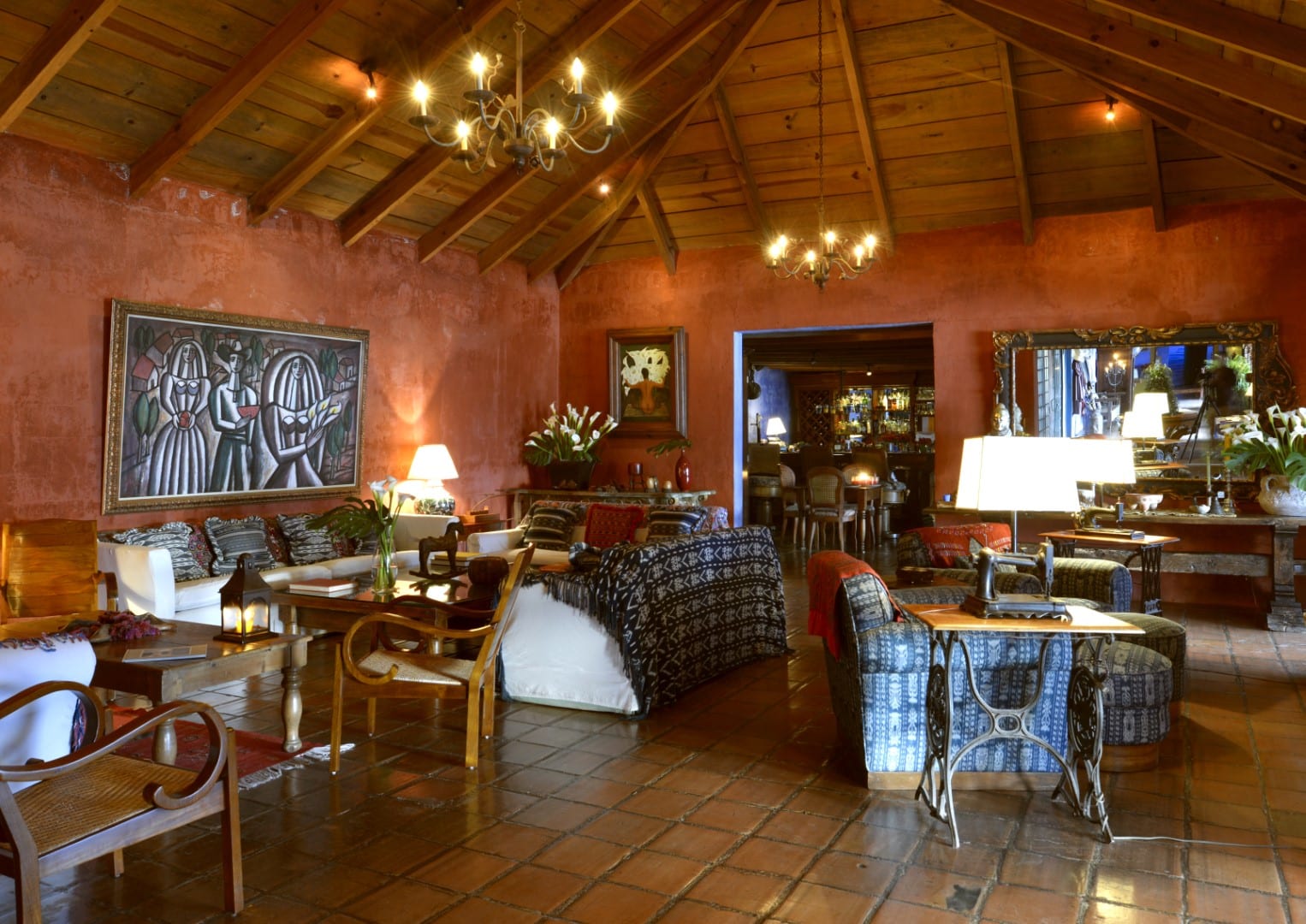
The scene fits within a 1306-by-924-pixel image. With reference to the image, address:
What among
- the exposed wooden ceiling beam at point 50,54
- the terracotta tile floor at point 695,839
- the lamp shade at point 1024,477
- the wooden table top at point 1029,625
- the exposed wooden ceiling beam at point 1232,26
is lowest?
the terracotta tile floor at point 695,839

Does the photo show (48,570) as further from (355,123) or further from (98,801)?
(98,801)

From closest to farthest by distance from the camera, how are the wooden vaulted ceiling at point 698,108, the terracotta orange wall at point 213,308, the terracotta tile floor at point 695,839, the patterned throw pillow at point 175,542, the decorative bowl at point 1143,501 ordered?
the terracotta tile floor at point 695,839
the wooden vaulted ceiling at point 698,108
the terracotta orange wall at point 213,308
the patterned throw pillow at point 175,542
the decorative bowl at point 1143,501

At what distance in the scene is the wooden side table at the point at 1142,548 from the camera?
6.33 m

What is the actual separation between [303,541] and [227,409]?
111 cm

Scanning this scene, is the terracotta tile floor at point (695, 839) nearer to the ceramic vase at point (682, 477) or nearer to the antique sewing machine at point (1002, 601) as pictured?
the antique sewing machine at point (1002, 601)

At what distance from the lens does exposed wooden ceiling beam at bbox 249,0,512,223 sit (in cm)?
599

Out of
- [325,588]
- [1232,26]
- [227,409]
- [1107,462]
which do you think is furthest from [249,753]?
[1232,26]

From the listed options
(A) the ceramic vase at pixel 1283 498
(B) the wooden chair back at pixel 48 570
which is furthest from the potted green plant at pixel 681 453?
(B) the wooden chair back at pixel 48 570

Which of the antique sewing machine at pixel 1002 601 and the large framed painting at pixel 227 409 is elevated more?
the large framed painting at pixel 227 409

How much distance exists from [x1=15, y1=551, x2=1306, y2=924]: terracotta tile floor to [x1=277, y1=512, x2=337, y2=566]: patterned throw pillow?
2604 millimetres

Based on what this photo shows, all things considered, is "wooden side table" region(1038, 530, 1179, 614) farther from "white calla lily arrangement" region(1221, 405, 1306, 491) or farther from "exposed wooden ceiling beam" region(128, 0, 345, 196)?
"exposed wooden ceiling beam" region(128, 0, 345, 196)

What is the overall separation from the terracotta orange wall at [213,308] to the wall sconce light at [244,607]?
2.83 m

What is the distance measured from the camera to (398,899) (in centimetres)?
291

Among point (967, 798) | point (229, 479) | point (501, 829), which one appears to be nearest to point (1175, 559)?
point (967, 798)
